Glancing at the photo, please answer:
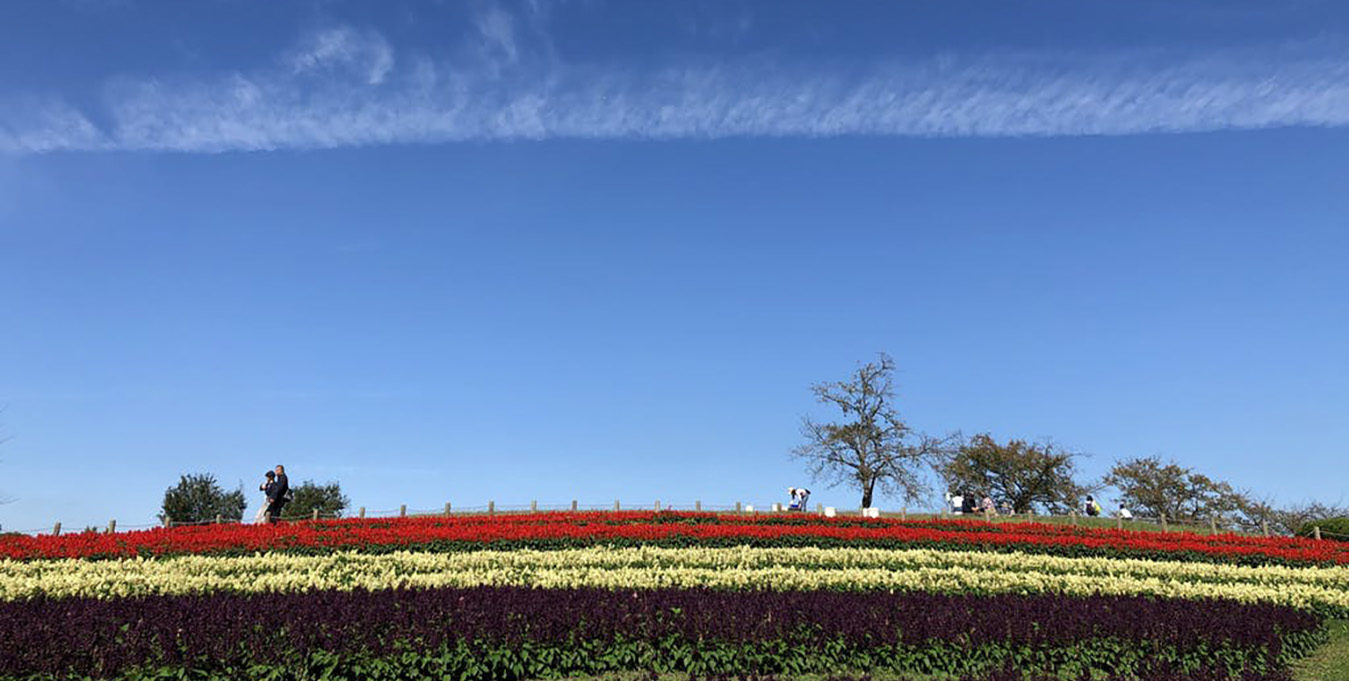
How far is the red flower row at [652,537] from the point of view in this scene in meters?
17.3

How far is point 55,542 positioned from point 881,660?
17.3 metres

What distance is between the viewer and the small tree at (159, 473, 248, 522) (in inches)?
1647

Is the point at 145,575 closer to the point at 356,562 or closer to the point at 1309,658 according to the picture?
the point at 356,562

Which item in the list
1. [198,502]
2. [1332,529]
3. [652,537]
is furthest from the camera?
[198,502]

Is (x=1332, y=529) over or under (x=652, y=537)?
under

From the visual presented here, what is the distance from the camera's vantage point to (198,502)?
1692 inches

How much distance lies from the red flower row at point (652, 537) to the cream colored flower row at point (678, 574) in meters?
1.90

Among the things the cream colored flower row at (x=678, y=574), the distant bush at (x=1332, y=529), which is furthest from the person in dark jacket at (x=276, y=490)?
the distant bush at (x=1332, y=529)

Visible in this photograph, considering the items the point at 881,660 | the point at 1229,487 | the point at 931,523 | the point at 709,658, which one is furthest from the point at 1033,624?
the point at 1229,487

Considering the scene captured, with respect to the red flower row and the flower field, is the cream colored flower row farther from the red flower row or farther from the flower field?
the red flower row

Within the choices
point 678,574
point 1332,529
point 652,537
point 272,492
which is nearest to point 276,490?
point 272,492

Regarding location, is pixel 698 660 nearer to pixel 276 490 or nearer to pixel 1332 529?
pixel 276 490

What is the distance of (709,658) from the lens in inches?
318

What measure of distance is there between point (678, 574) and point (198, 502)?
40462mm
